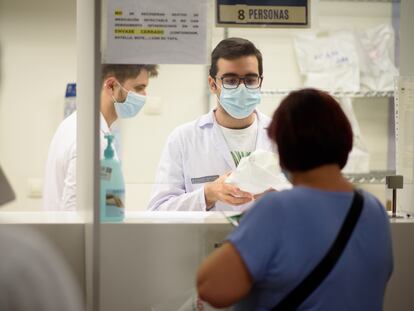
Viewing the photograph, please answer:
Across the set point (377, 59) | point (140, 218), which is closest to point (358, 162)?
point (377, 59)

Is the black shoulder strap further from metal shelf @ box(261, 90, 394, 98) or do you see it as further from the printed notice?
metal shelf @ box(261, 90, 394, 98)

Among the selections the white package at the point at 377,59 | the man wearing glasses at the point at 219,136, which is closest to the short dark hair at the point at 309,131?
the man wearing glasses at the point at 219,136

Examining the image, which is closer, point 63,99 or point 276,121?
point 276,121

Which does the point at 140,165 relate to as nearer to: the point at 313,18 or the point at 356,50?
the point at 356,50

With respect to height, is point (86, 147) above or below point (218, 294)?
above

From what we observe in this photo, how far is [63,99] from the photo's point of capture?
3881 mm

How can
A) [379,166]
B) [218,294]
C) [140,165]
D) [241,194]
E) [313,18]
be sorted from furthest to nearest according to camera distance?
1. [379,166]
2. [140,165]
3. [241,194]
4. [313,18]
5. [218,294]

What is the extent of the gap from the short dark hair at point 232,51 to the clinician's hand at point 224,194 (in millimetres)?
536

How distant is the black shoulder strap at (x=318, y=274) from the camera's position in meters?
1.14

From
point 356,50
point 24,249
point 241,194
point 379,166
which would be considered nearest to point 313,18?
point 241,194

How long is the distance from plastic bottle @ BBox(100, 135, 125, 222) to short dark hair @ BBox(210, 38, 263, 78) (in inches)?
35.7

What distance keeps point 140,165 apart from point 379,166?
1602 millimetres

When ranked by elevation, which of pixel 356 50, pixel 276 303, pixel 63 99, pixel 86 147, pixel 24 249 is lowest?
pixel 276 303

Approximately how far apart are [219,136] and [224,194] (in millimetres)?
506
